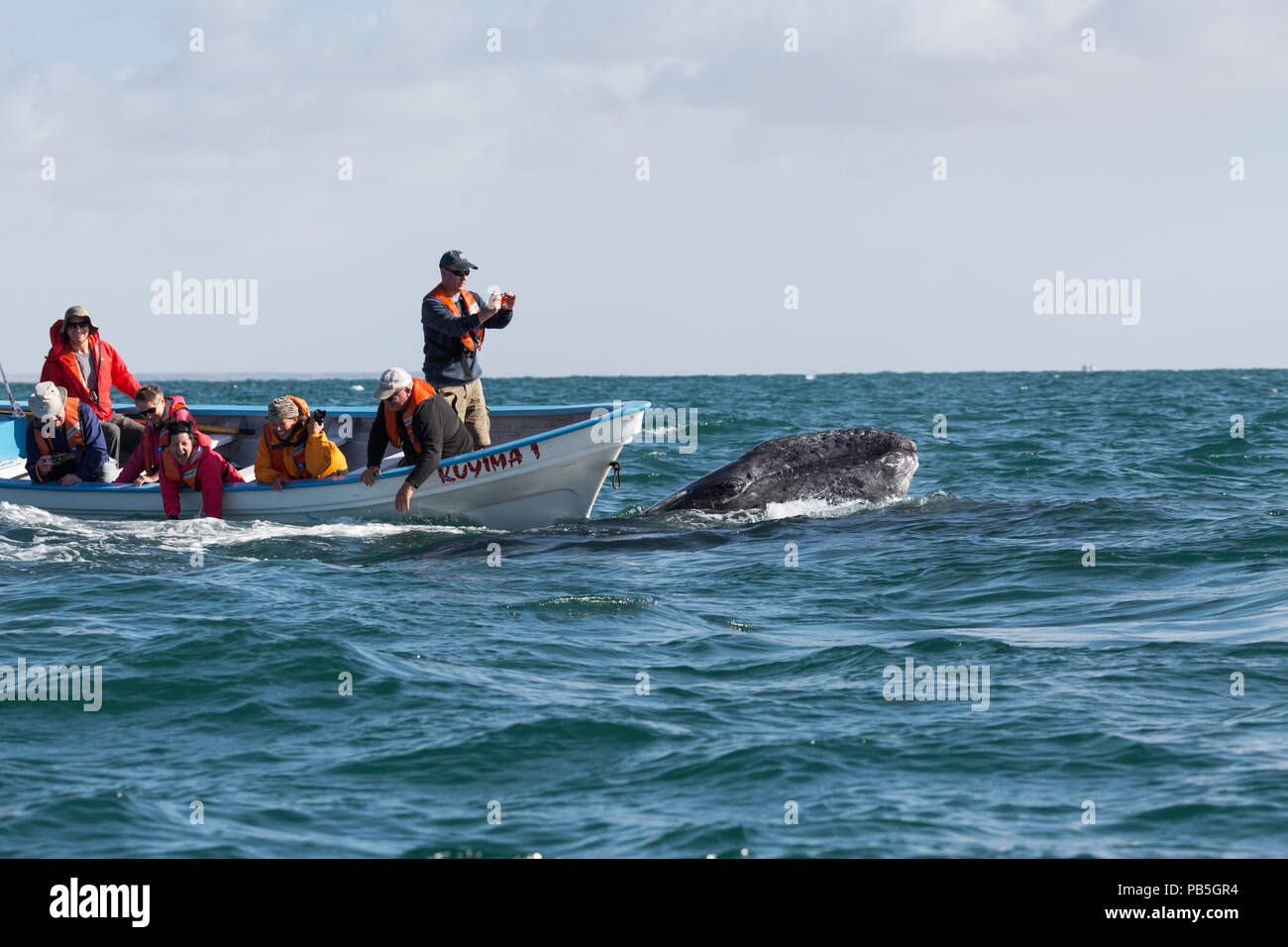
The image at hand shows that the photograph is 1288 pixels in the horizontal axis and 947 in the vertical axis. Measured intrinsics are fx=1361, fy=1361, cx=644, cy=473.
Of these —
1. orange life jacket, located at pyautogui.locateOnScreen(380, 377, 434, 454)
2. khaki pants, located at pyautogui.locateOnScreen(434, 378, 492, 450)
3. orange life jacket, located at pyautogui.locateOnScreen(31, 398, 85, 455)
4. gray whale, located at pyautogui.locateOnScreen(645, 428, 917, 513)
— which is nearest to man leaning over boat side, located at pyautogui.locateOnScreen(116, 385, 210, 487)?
orange life jacket, located at pyautogui.locateOnScreen(31, 398, 85, 455)

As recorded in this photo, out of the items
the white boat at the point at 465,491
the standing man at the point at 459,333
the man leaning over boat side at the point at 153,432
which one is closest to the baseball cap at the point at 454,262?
the standing man at the point at 459,333

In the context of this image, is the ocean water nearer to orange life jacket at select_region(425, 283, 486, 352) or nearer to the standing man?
the standing man

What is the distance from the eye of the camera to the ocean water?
569 cm

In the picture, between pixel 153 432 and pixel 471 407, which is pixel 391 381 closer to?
pixel 471 407

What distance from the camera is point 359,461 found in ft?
59.0

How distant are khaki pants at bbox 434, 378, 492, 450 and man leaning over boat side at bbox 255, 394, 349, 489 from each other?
54.4 inches

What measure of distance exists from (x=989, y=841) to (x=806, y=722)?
1781 mm

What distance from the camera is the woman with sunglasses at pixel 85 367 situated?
626 inches

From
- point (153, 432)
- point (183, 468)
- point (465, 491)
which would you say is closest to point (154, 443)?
point (153, 432)

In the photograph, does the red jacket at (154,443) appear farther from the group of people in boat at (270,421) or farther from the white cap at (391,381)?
the white cap at (391,381)

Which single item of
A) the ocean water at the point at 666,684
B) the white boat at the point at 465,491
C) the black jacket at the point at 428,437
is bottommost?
the ocean water at the point at 666,684

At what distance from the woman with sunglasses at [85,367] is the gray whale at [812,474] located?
6811mm
